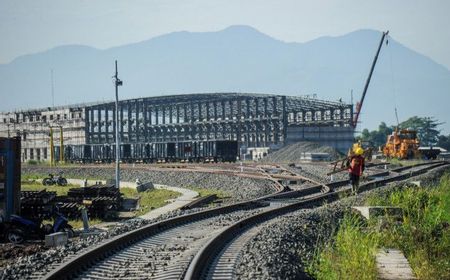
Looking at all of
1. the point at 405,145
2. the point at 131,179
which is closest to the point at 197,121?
the point at 405,145

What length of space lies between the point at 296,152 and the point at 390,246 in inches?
2374

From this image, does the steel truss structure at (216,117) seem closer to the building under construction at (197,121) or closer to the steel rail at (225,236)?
the building under construction at (197,121)

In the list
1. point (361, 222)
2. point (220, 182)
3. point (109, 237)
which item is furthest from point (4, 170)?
point (220, 182)

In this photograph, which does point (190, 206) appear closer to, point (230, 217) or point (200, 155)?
point (230, 217)

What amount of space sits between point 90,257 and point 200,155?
176 feet

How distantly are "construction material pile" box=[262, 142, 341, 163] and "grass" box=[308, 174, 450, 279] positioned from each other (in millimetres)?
52601

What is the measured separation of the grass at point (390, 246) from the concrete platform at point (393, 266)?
0.43 feet

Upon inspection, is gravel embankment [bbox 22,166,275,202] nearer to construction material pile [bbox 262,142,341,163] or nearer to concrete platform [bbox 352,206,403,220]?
concrete platform [bbox 352,206,403,220]

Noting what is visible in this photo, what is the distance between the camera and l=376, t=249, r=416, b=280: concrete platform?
829cm

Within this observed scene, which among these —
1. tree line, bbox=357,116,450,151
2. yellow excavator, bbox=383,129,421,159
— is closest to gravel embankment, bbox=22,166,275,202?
yellow excavator, bbox=383,129,421,159

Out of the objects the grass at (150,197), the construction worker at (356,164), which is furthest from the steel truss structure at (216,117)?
the construction worker at (356,164)

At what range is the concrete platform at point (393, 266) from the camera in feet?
27.2

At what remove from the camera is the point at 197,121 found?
101 meters

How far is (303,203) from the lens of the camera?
732 inches
